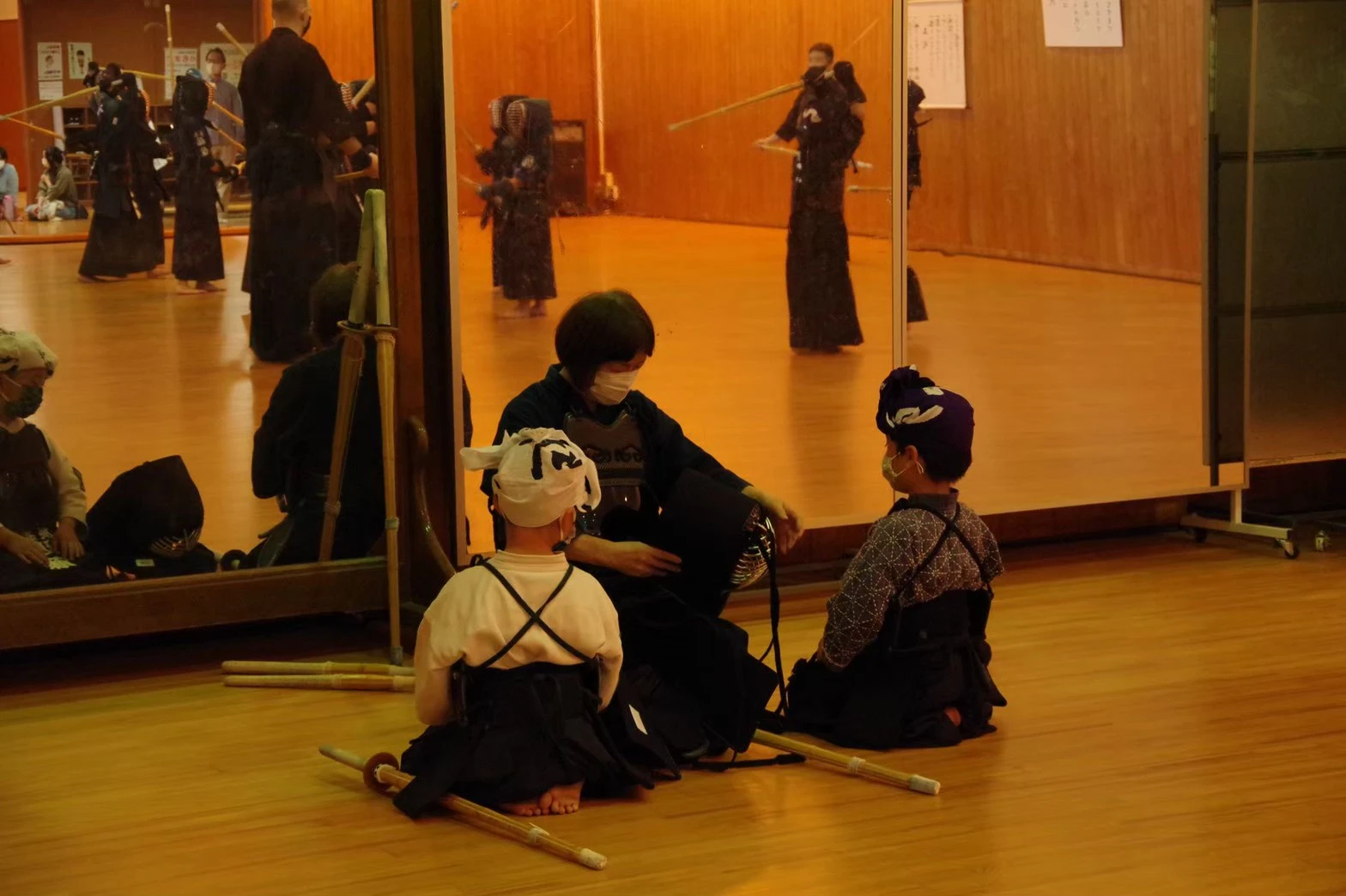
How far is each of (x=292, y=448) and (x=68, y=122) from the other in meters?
0.96

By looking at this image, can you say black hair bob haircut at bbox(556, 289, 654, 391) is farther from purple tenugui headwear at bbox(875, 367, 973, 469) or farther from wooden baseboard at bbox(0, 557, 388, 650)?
wooden baseboard at bbox(0, 557, 388, 650)

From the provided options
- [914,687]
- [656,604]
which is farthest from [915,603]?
[656,604]

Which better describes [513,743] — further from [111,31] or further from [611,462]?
[111,31]

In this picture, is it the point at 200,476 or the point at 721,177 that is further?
the point at 721,177

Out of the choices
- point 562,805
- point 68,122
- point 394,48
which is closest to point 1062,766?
point 562,805

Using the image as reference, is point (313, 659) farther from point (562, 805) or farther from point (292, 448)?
point (562, 805)

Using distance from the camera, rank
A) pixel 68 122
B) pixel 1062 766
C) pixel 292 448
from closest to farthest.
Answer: pixel 1062 766, pixel 68 122, pixel 292 448

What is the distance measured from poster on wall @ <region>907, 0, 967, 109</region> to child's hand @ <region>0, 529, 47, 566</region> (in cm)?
266

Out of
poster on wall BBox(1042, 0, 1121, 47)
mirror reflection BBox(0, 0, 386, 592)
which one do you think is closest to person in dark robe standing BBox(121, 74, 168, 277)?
mirror reflection BBox(0, 0, 386, 592)

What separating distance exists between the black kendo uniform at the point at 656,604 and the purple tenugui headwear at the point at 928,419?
371 mm

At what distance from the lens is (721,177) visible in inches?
191

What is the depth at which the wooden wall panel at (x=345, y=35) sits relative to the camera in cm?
444

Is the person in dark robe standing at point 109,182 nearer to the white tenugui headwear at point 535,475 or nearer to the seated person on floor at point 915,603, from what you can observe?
the white tenugui headwear at point 535,475

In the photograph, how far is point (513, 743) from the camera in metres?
3.28
